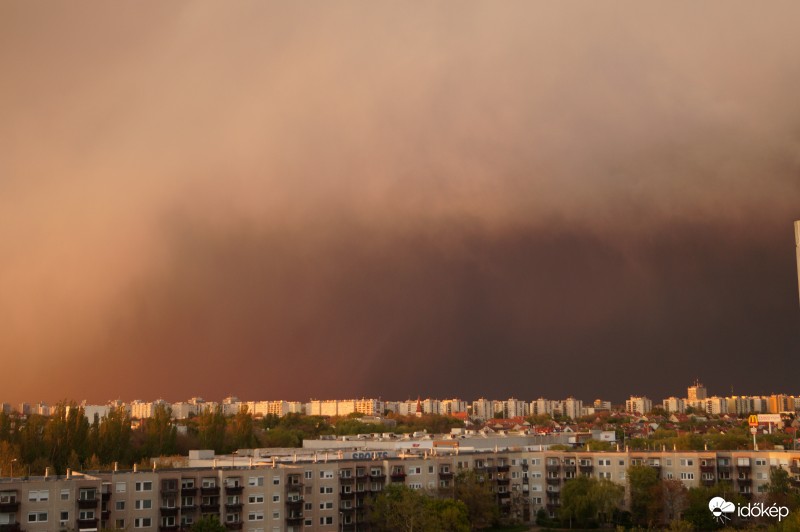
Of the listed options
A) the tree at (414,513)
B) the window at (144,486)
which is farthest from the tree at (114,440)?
the tree at (414,513)

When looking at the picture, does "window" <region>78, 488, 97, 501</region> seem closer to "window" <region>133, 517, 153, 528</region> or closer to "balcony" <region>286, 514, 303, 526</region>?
"window" <region>133, 517, 153, 528</region>

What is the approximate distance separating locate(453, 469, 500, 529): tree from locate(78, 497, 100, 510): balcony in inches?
624

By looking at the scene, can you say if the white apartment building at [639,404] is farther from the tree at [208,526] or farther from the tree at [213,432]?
the tree at [208,526]

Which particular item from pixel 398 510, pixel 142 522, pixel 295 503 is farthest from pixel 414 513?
pixel 142 522

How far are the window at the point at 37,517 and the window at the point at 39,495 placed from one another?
15.8 inches

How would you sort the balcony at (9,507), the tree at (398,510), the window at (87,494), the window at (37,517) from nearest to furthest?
1. the balcony at (9,507)
2. the window at (37,517)
3. the window at (87,494)
4. the tree at (398,510)

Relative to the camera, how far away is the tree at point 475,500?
3662 cm

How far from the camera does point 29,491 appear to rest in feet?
84.4

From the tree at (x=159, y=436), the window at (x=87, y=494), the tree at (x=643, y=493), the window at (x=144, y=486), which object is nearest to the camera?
the window at (x=87, y=494)

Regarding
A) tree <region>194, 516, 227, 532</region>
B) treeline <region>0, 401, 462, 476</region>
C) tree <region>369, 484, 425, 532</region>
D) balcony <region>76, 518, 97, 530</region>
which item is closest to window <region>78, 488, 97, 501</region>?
balcony <region>76, 518, 97, 530</region>

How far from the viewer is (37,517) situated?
25.8 m

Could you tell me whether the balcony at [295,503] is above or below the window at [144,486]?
below

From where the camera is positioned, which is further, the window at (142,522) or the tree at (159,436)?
the tree at (159,436)

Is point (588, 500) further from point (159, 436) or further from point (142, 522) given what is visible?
point (159, 436)
